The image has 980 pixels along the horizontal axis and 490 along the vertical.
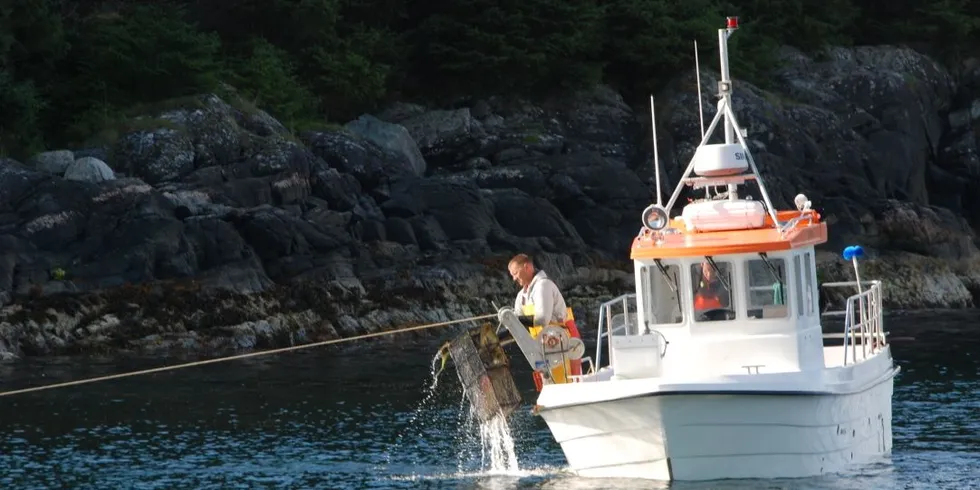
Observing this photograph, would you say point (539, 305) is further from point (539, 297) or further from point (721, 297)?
point (721, 297)

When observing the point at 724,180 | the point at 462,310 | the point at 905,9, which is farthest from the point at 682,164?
the point at 724,180

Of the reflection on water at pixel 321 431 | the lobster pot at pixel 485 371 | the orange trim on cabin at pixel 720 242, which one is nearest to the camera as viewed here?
the orange trim on cabin at pixel 720 242

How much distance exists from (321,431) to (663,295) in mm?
7361

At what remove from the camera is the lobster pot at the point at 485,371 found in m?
18.8

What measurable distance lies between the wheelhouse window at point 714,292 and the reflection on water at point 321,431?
1.91 m

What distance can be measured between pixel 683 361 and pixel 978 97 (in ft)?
137

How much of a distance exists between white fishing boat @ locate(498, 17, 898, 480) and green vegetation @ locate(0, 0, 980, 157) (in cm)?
2380

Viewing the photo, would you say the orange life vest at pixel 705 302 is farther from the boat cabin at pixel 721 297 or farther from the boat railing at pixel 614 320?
the boat railing at pixel 614 320

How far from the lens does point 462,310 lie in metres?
37.9

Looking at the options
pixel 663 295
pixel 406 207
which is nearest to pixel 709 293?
pixel 663 295

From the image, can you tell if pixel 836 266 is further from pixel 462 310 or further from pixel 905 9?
pixel 905 9

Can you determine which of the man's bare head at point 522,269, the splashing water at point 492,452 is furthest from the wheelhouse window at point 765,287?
the splashing water at point 492,452

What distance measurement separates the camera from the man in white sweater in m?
18.8

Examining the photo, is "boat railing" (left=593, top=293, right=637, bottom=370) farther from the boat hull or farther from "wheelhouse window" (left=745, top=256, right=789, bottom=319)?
"wheelhouse window" (left=745, top=256, right=789, bottom=319)
